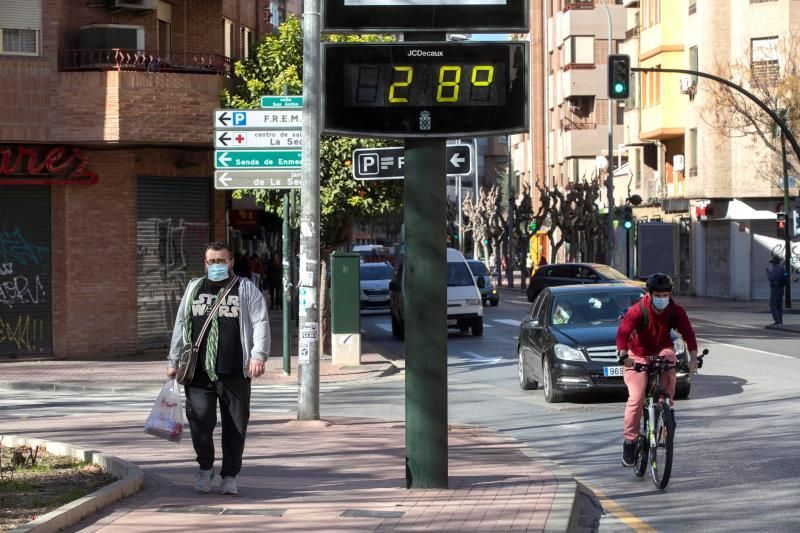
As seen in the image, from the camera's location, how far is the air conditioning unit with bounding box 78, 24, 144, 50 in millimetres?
26812

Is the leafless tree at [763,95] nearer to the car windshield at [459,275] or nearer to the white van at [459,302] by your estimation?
the car windshield at [459,275]

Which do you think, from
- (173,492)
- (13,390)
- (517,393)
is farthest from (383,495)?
(13,390)

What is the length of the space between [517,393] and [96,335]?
9930mm

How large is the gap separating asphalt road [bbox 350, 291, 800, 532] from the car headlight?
1.96 feet

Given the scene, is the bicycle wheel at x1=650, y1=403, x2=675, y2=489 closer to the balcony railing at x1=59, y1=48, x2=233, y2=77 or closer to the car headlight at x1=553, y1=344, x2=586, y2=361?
the car headlight at x1=553, y1=344, x2=586, y2=361

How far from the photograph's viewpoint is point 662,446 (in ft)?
37.7

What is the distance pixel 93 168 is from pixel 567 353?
482 inches

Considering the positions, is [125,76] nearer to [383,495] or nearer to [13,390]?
[13,390]

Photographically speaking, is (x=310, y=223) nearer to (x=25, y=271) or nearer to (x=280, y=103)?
(x=280, y=103)

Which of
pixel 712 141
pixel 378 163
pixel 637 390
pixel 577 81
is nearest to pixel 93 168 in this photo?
pixel 378 163

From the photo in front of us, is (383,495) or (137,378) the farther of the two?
(137,378)

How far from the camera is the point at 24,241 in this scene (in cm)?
2700

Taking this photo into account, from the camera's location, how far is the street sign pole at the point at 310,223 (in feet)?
51.6

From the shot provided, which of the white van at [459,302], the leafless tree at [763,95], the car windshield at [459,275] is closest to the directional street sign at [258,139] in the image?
the white van at [459,302]
